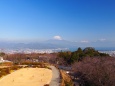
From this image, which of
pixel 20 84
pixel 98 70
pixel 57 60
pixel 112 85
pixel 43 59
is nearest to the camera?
pixel 20 84

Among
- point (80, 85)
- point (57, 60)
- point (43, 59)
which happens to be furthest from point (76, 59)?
point (80, 85)

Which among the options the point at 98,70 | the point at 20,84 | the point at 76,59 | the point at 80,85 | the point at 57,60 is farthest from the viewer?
the point at 57,60

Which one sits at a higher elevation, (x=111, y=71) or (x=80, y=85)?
(x=111, y=71)

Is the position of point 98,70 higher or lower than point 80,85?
higher

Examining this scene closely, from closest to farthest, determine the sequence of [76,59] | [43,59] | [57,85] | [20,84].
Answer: [57,85] < [20,84] < [76,59] < [43,59]

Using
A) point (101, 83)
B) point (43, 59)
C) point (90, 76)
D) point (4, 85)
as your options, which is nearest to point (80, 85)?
point (90, 76)

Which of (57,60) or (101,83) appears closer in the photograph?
(101,83)

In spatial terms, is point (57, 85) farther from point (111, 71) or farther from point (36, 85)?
point (111, 71)

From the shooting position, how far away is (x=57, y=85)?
16000 mm

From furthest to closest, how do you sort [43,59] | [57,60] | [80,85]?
1. [43,59]
2. [57,60]
3. [80,85]

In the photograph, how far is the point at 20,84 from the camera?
17.4 m

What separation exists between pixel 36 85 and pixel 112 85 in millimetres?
7985

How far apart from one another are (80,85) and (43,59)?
33729 millimetres

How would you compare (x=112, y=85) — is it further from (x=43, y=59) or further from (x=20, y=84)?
(x=43, y=59)
